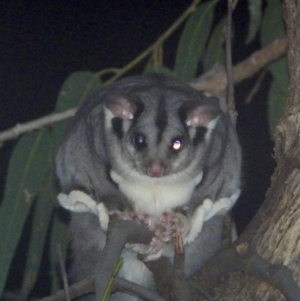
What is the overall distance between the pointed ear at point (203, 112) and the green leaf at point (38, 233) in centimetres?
124

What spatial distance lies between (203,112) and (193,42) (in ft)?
4.00

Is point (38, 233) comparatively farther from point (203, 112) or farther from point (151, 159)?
point (203, 112)

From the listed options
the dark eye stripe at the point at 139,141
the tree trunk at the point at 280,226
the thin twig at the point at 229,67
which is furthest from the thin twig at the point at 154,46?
the tree trunk at the point at 280,226

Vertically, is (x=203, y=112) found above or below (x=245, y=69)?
below

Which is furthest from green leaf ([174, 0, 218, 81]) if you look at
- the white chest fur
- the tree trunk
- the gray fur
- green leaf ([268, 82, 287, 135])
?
the tree trunk

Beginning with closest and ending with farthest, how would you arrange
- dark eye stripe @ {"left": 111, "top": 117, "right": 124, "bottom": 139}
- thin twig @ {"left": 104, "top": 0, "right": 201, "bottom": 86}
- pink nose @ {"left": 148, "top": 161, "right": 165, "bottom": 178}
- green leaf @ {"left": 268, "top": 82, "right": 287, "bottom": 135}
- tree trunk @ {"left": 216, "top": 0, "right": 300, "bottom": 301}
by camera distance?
1. tree trunk @ {"left": 216, "top": 0, "right": 300, "bottom": 301}
2. pink nose @ {"left": 148, "top": 161, "right": 165, "bottom": 178}
3. dark eye stripe @ {"left": 111, "top": 117, "right": 124, "bottom": 139}
4. green leaf @ {"left": 268, "top": 82, "right": 287, "bottom": 135}
5. thin twig @ {"left": 104, "top": 0, "right": 201, "bottom": 86}

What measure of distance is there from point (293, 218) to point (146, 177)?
76 centimetres

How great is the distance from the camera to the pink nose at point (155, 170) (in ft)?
9.15

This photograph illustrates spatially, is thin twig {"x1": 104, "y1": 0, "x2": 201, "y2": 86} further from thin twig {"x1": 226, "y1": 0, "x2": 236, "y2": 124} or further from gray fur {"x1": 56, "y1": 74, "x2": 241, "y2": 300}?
thin twig {"x1": 226, "y1": 0, "x2": 236, "y2": 124}

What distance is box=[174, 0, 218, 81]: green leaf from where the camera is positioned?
399 cm

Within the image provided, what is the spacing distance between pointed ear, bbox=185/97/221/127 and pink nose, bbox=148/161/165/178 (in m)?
0.21

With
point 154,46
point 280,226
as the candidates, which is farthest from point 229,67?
point 154,46

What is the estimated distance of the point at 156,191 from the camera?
9.97 ft

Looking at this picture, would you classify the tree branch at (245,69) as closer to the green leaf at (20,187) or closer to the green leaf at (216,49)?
the green leaf at (216,49)
